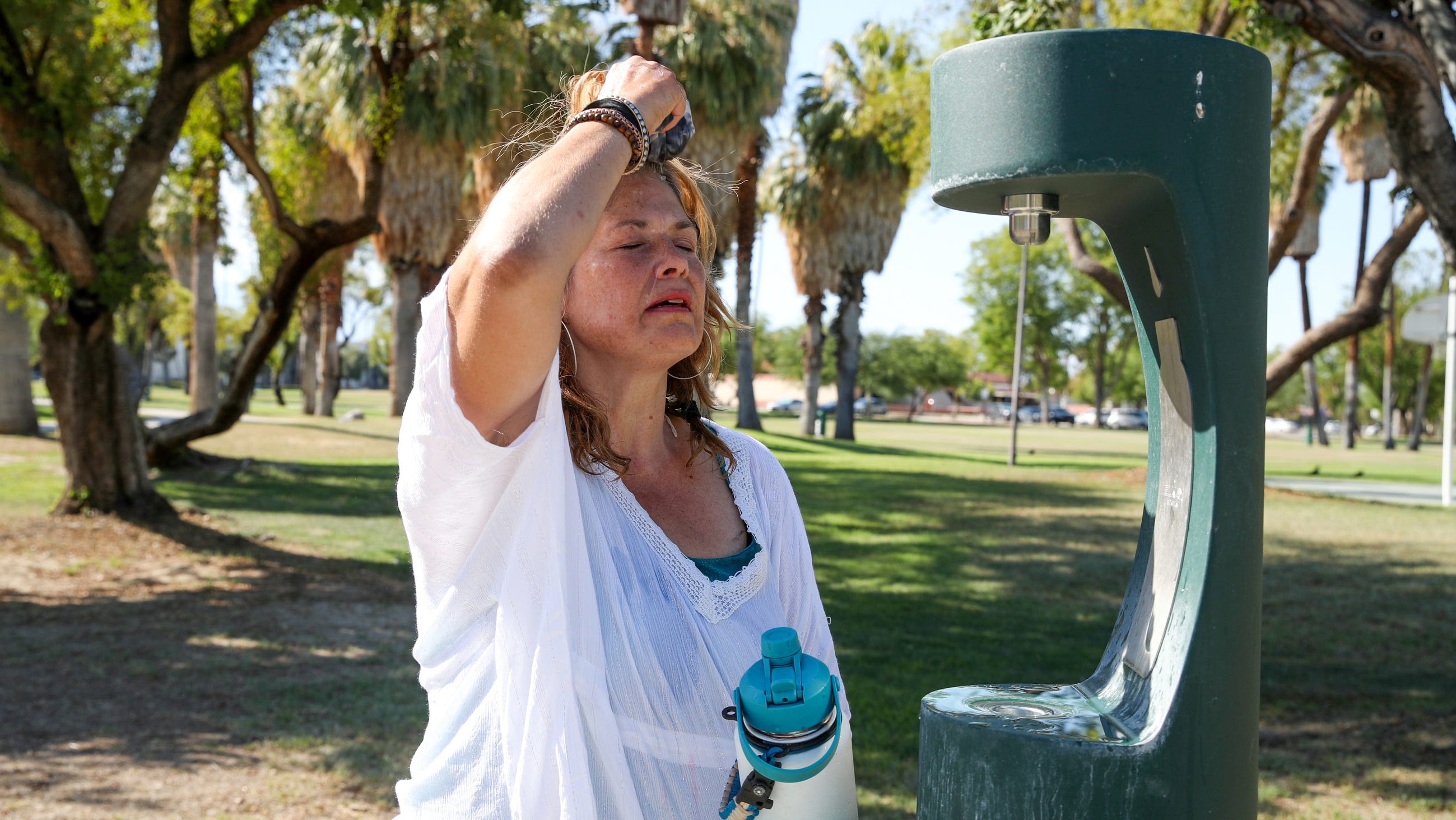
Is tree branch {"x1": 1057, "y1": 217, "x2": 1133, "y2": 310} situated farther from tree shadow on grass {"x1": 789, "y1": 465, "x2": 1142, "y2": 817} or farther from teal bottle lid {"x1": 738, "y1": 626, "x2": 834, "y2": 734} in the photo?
teal bottle lid {"x1": 738, "y1": 626, "x2": 834, "y2": 734}

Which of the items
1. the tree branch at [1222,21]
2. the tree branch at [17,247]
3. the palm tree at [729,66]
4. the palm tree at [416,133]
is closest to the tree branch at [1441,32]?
the tree branch at [1222,21]

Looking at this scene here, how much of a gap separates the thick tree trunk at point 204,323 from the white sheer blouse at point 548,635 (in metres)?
21.5

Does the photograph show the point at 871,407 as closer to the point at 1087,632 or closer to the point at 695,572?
the point at 1087,632

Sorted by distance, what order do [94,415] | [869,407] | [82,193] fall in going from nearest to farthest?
[82,193]
[94,415]
[869,407]

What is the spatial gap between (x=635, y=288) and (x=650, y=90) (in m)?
0.33

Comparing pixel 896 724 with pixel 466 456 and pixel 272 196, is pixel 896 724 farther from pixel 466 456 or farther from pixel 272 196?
pixel 272 196

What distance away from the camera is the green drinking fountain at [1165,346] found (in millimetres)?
1227

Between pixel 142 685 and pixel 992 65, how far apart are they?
6114mm

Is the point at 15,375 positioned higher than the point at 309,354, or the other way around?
the point at 309,354

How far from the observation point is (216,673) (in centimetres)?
627

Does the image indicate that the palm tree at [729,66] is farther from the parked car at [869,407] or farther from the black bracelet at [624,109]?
the parked car at [869,407]

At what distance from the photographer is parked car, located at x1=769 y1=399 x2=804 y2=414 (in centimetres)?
6812

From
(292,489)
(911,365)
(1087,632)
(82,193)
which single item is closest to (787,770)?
(1087,632)

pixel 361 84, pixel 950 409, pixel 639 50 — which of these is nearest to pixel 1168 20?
pixel 639 50
